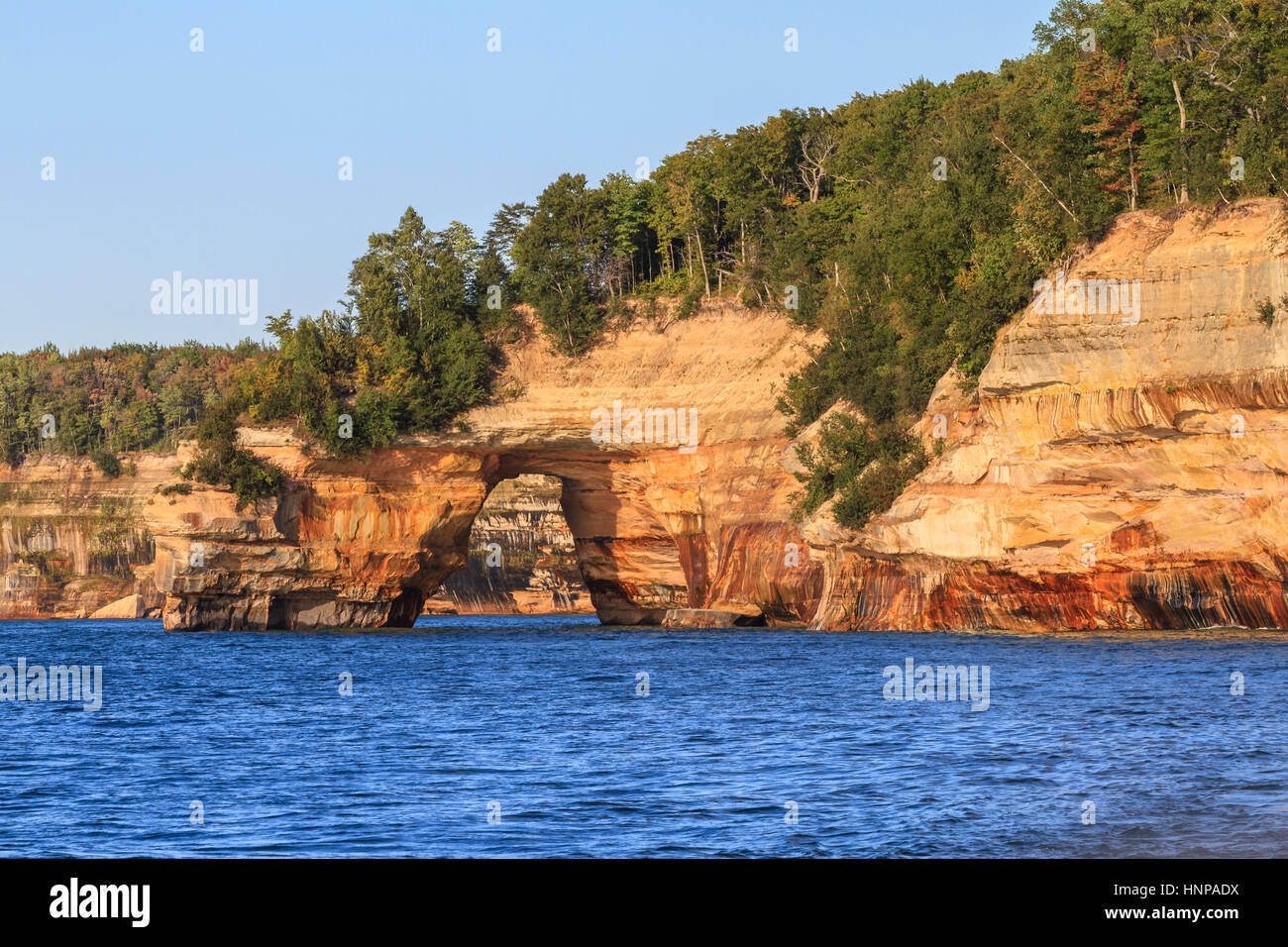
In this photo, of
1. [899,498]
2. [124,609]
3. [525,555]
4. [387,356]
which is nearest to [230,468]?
[387,356]

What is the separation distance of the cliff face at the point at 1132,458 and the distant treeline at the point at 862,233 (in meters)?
3.63

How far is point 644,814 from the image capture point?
18.6m

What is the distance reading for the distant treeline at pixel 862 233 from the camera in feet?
179

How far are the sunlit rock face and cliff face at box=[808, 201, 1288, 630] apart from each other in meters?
17.8

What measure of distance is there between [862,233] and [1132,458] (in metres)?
25.4

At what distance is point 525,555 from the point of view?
140 m

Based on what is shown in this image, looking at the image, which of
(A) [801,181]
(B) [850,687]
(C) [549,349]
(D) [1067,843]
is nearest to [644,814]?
(D) [1067,843]

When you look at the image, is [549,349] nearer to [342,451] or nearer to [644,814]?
[342,451]

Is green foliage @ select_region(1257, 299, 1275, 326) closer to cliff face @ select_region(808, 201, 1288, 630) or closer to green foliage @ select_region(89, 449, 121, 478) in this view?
cliff face @ select_region(808, 201, 1288, 630)

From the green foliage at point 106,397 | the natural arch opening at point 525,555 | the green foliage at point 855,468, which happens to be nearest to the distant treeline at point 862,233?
the green foliage at point 855,468

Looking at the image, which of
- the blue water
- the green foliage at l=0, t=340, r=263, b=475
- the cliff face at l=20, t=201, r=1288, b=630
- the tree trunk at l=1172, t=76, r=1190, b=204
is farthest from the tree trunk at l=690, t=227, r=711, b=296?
the green foliage at l=0, t=340, r=263, b=475

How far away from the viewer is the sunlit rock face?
74.6 meters

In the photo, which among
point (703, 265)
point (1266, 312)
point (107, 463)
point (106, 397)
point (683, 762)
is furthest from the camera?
point (106, 397)

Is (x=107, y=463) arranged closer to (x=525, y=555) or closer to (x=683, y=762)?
(x=525, y=555)
